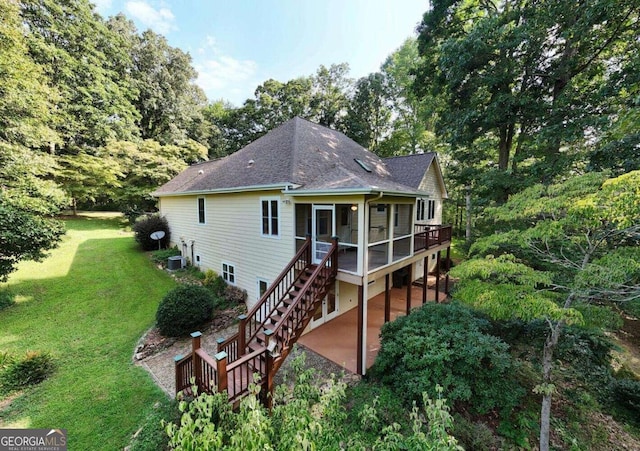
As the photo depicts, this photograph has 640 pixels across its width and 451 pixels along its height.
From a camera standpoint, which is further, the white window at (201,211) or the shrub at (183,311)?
the white window at (201,211)

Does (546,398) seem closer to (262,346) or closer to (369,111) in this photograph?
(262,346)

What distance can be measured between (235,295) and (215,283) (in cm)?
134

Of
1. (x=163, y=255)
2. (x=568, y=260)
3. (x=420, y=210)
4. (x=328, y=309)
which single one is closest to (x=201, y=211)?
(x=163, y=255)

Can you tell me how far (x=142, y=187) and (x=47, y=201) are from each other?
15999 mm

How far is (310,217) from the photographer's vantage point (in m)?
9.88

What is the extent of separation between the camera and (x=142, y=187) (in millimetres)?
23734

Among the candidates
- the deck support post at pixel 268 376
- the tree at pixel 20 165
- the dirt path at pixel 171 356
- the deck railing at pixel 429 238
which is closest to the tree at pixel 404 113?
the deck railing at pixel 429 238

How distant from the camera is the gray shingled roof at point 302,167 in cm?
794

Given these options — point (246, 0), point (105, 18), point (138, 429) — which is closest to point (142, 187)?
point (246, 0)

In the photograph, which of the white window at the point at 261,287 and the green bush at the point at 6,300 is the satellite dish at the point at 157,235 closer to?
the green bush at the point at 6,300

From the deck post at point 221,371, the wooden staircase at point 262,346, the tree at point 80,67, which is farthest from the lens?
the tree at point 80,67

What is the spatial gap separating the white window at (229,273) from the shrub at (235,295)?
38 centimetres

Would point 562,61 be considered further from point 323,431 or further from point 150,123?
point 150,123

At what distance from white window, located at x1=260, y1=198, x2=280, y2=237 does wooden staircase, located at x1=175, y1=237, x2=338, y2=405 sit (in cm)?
162
